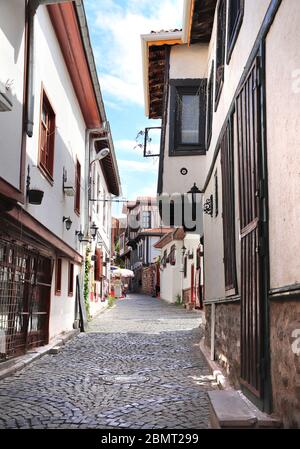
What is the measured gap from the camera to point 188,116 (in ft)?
34.6

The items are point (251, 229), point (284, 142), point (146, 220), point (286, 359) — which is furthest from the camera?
point (146, 220)

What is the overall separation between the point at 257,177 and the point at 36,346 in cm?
629

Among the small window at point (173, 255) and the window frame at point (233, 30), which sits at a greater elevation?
the window frame at point (233, 30)

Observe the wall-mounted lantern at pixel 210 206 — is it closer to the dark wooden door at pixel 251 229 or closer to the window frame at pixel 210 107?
the window frame at pixel 210 107

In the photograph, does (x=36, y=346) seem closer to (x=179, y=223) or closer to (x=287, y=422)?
(x=179, y=223)

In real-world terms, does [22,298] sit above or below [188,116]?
below

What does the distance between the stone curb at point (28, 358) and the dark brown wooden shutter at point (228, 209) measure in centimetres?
311

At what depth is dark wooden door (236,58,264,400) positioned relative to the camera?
4.53m

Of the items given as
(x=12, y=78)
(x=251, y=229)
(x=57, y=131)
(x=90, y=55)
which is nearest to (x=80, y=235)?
(x=57, y=131)

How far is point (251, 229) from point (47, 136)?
5681 millimetres

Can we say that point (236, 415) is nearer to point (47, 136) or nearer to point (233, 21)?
point (233, 21)

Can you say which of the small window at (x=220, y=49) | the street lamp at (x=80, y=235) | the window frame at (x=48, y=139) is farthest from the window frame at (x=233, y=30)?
the street lamp at (x=80, y=235)

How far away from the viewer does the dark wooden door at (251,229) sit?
4531 mm

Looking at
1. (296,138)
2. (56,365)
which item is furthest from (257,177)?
(56,365)
